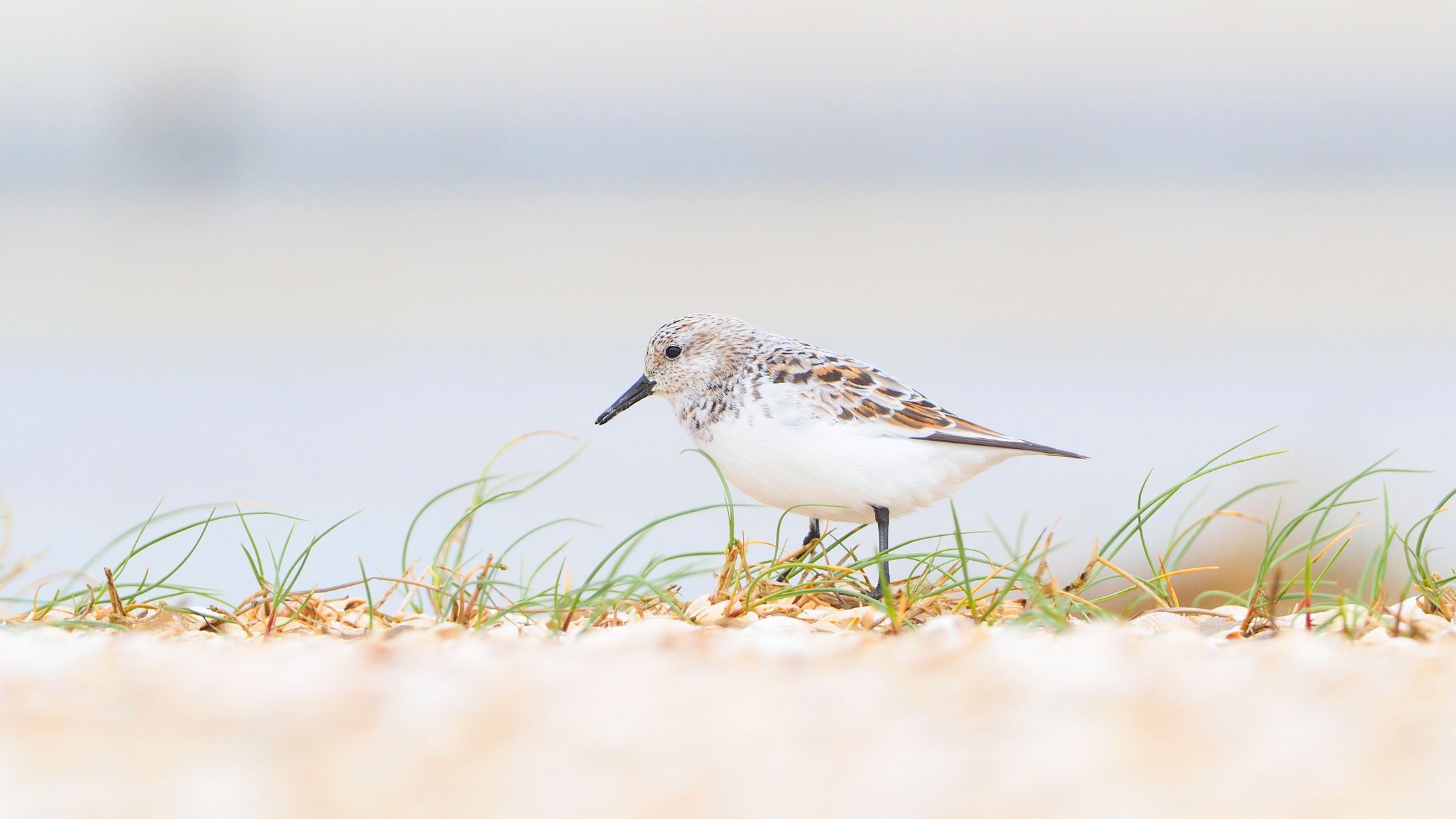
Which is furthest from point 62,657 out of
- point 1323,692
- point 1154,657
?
point 1323,692

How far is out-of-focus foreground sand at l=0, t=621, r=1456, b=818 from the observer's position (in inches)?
42.0

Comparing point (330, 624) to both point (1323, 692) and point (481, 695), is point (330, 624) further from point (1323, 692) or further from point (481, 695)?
Answer: point (1323, 692)

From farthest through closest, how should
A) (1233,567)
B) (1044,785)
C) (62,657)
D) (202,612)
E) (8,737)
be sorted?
1. (1233,567)
2. (202,612)
3. (62,657)
4. (8,737)
5. (1044,785)

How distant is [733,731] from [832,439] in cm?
131

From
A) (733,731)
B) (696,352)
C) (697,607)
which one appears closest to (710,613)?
(697,607)

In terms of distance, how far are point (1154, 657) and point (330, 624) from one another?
5.58ft

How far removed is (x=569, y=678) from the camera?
1342 mm

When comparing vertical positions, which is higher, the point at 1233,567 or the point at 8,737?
the point at 8,737

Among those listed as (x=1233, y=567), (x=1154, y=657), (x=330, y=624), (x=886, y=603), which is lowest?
(x=1233, y=567)

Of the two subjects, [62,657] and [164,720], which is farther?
[62,657]

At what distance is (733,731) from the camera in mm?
1208

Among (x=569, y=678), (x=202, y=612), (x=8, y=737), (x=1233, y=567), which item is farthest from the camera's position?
(x=1233, y=567)

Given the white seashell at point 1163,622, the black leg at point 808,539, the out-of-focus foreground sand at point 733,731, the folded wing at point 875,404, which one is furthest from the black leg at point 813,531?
the out-of-focus foreground sand at point 733,731

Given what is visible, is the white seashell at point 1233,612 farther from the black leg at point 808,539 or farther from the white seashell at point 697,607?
the white seashell at point 697,607
